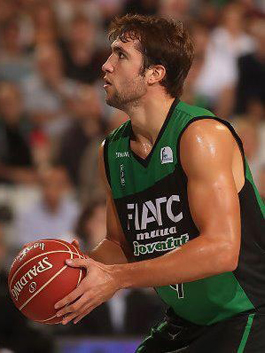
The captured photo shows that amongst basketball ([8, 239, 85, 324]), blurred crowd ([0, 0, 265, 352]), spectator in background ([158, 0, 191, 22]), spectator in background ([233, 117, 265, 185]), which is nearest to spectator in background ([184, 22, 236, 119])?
blurred crowd ([0, 0, 265, 352])

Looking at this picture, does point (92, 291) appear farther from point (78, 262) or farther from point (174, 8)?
point (174, 8)

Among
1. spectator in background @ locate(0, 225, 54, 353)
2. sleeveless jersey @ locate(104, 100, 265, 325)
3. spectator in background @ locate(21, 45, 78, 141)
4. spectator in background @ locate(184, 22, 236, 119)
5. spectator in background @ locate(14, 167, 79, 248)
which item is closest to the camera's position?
sleeveless jersey @ locate(104, 100, 265, 325)

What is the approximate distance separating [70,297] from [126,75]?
1.08 metres

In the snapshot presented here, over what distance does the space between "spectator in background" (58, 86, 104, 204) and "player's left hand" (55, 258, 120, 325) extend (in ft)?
15.2

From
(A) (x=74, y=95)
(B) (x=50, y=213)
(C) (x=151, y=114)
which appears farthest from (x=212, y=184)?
(A) (x=74, y=95)

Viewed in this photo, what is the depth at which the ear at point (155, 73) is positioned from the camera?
3.81 m

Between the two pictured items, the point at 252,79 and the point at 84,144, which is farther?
the point at 252,79

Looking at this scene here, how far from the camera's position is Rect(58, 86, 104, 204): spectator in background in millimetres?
8094

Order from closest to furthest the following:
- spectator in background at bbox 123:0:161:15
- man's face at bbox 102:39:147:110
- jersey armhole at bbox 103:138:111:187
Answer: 1. man's face at bbox 102:39:147:110
2. jersey armhole at bbox 103:138:111:187
3. spectator in background at bbox 123:0:161:15

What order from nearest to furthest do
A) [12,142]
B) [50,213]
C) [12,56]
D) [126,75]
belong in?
[126,75]
[50,213]
[12,142]
[12,56]

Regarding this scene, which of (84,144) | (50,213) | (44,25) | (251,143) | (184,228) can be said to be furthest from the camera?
(44,25)

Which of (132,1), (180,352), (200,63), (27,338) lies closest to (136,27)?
(180,352)

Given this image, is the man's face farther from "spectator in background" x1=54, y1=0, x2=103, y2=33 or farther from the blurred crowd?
"spectator in background" x1=54, y1=0, x2=103, y2=33

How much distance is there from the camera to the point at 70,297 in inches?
131
